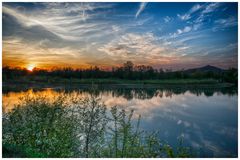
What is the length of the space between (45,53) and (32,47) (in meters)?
0.71

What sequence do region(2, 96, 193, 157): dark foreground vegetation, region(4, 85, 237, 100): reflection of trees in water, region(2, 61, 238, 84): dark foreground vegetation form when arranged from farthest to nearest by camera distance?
region(2, 61, 238, 84): dark foreground vegetation, region(4, 85, 237, 100): reflection of trees in water, region(2, 96, 193, 157): dark foreground vegetation

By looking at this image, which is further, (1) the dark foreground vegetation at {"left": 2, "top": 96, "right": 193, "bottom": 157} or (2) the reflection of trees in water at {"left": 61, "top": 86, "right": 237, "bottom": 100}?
(2) the reflection of trees in water at {"left": 61, "top": 86, "right": 237, "bottom": 100}

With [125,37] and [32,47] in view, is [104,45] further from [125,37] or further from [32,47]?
[32,47]

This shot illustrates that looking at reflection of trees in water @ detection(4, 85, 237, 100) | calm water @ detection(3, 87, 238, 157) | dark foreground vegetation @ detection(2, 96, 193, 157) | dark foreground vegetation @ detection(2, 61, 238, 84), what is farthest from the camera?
dark foreground vegetation @ detection(2, 61, 238, 84)

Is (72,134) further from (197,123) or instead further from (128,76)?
(128,76)

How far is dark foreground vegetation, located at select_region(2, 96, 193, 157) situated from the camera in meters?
5.46

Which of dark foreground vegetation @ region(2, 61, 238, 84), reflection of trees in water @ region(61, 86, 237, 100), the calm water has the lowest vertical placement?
the calm water

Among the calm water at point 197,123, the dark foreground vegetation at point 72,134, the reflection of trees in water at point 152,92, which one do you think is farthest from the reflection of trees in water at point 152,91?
the dark foreground vegetation at point 72,134

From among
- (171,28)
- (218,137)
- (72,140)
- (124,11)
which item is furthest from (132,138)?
(218,137)

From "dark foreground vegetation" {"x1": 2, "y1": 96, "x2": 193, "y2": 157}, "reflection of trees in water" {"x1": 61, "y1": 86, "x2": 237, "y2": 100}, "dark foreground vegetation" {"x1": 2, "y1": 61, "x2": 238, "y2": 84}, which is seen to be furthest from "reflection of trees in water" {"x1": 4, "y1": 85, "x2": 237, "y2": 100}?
"dark foreground vegetation" {"x1": 2, "y1": 96, "x2": 193, "y2": 157}

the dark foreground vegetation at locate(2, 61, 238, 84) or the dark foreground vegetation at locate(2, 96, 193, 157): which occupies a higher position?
the dark foreground vegetation at locate(2, 61, 238, 84)

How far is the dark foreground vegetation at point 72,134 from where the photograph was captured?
17.9ft

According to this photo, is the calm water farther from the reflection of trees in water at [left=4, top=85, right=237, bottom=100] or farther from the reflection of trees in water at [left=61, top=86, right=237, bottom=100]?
the reflection of trees in water at [left=4, top=85, right=237, bottom=100]

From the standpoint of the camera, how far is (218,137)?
12711 mm
